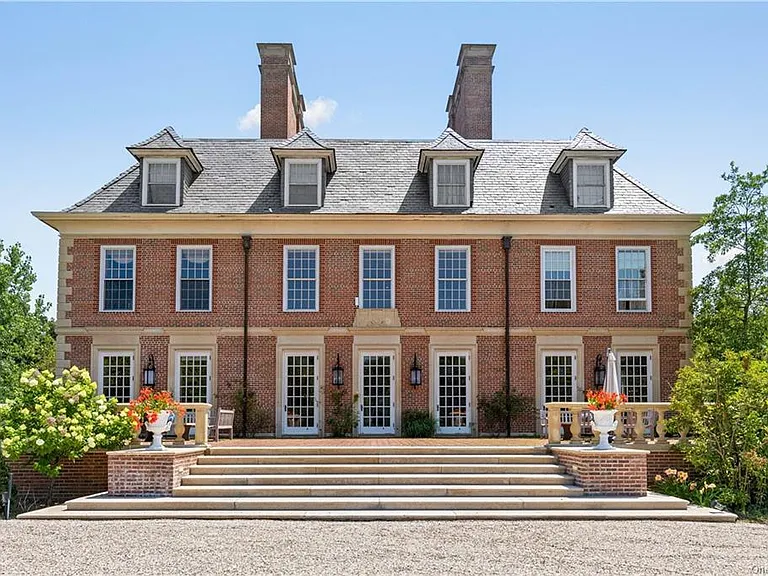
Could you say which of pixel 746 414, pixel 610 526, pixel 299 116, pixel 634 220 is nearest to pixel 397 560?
pixel 610 526

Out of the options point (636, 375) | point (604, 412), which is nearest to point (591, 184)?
point (636, 375)

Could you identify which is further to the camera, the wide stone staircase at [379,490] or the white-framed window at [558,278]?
the white-framed window at [558,278]

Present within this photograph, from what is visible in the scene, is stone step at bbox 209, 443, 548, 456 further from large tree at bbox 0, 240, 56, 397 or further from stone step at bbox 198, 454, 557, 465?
large tree at bbox 0, 240, 56, 397

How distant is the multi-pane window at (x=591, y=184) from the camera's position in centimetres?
2577

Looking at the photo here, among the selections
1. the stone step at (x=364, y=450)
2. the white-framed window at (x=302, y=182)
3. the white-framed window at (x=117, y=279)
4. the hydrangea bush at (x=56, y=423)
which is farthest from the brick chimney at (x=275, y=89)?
the stone step at (x=364, y=450)

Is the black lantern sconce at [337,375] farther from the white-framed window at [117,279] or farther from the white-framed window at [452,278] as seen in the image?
the white-framed window at [117,279]

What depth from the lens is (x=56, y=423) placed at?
57.5 feet

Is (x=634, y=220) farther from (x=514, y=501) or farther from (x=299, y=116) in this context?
(x=299, y=116)

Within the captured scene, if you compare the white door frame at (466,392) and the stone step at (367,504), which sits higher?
the white door frame at (466,392)

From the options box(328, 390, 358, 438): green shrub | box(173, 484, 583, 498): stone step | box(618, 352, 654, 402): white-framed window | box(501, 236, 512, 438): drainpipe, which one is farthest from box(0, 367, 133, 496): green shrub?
box(618, 352, 654, 402): white-framed window

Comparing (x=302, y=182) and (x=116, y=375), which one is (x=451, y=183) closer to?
(x=302, y=182)

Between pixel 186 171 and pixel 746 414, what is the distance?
1723 centimetres

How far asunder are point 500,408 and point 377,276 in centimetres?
522

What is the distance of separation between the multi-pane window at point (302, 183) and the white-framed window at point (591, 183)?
25.6 feet
